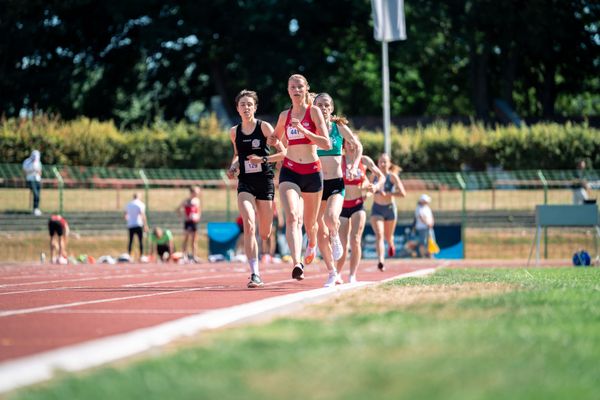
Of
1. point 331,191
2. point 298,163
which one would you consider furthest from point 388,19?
point 298,163

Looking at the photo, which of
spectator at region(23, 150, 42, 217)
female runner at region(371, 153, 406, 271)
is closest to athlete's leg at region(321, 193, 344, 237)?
female runner at region(371, 153, 406, 271)

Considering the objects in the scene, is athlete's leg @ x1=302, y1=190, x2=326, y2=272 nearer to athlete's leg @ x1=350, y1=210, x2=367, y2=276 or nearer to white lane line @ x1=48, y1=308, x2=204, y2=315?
athlete's leg @ x1=350, y1=210, x2=367, y2=276

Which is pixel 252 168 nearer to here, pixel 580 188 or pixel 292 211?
pixel 292 211

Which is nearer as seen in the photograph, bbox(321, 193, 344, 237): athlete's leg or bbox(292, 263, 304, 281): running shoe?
bbox(292, 263, 304, 281): running shoe

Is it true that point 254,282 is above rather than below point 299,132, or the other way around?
below

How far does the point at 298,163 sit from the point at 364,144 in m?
33.7

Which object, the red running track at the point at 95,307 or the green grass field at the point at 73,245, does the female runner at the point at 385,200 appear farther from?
the green grass field at the point at 73,245

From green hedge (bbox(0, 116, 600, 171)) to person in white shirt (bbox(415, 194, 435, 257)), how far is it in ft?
56.2

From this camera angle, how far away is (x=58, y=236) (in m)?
27.9

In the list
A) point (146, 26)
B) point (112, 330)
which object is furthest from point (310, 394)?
point (146, 26)

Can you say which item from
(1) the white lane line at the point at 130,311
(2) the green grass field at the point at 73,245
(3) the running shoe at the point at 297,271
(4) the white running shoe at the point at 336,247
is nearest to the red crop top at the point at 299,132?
(4) the white running shoe at the point at 336,247

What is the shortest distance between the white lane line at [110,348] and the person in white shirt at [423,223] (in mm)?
20218

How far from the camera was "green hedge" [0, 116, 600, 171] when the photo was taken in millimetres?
45344

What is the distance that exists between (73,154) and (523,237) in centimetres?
2126
